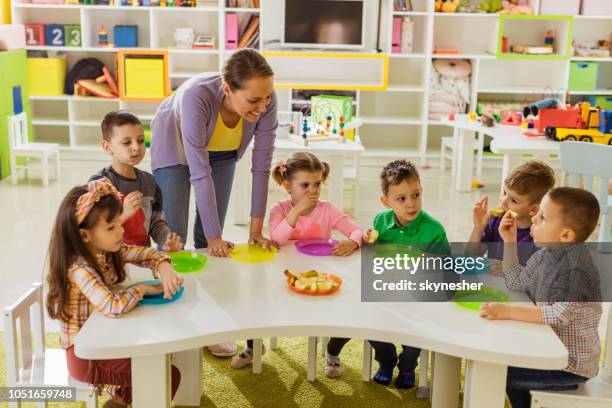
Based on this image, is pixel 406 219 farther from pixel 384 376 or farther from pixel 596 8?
pixel 596 8

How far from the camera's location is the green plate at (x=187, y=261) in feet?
7.03

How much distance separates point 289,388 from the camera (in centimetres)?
258

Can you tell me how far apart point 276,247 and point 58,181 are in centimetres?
382

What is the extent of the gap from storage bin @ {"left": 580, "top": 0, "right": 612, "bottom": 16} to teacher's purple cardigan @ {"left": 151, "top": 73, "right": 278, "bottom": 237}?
488 cm

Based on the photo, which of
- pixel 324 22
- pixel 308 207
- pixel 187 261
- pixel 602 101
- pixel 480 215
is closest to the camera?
pixel 187 261

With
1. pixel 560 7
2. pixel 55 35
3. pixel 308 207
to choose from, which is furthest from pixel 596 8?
pixel 308 207

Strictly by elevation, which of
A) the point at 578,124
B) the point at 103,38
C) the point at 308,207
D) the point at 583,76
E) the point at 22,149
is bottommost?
the point at 22,149

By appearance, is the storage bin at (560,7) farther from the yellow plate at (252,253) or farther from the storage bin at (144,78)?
the yellow plate at (252,253)

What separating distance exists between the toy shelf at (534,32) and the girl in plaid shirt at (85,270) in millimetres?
Answer: 5198

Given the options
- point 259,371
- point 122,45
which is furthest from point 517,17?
point 259,371

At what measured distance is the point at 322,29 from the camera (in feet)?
21.7

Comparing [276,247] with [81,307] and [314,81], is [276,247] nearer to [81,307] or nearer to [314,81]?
[81,307]

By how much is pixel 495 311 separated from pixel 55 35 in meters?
5.77

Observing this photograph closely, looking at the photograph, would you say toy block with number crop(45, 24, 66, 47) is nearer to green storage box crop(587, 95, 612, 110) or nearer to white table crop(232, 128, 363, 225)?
white table crop(232, 128, 363, 225)
